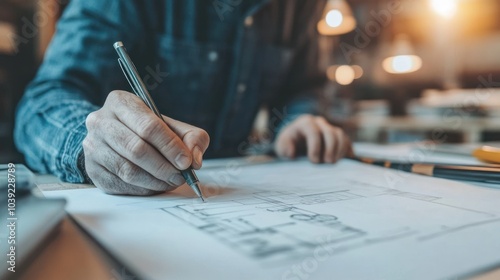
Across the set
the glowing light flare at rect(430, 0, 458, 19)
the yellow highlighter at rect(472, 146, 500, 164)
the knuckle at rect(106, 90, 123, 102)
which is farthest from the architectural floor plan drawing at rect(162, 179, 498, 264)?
the glowing light flare at rect(430, 0, 458, 19)

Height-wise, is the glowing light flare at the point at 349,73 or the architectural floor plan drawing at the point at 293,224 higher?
the glowing light flare at the point at 349,73

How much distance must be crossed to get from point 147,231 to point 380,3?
2.85 m

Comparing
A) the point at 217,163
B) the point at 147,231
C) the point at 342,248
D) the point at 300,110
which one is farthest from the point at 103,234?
the point at 300,110

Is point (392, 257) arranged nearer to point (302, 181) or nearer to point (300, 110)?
point (302, 181)

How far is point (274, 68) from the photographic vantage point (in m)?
0.78

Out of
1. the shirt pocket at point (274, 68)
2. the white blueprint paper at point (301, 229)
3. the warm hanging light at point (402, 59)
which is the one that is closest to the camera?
the white blueprint paper at point (301, 229)

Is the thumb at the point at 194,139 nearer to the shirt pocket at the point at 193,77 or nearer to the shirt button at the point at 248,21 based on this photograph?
the shirt pocket at the point at 193,77

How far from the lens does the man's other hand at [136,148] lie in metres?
0.29

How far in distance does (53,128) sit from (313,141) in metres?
0.30

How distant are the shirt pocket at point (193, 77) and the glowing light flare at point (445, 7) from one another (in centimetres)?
154

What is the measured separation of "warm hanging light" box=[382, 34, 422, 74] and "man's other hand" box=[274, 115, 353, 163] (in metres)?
2.46

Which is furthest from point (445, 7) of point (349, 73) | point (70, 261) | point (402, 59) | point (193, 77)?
point (70, 261)

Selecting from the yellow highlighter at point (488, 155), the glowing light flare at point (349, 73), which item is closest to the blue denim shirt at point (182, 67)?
the yellow highlighter at point (488, 155)

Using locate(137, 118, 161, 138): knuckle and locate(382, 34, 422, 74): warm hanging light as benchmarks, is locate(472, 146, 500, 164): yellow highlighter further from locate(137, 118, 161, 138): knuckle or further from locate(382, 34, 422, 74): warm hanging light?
locate(382, 34, 422, 74): warm hanging light
